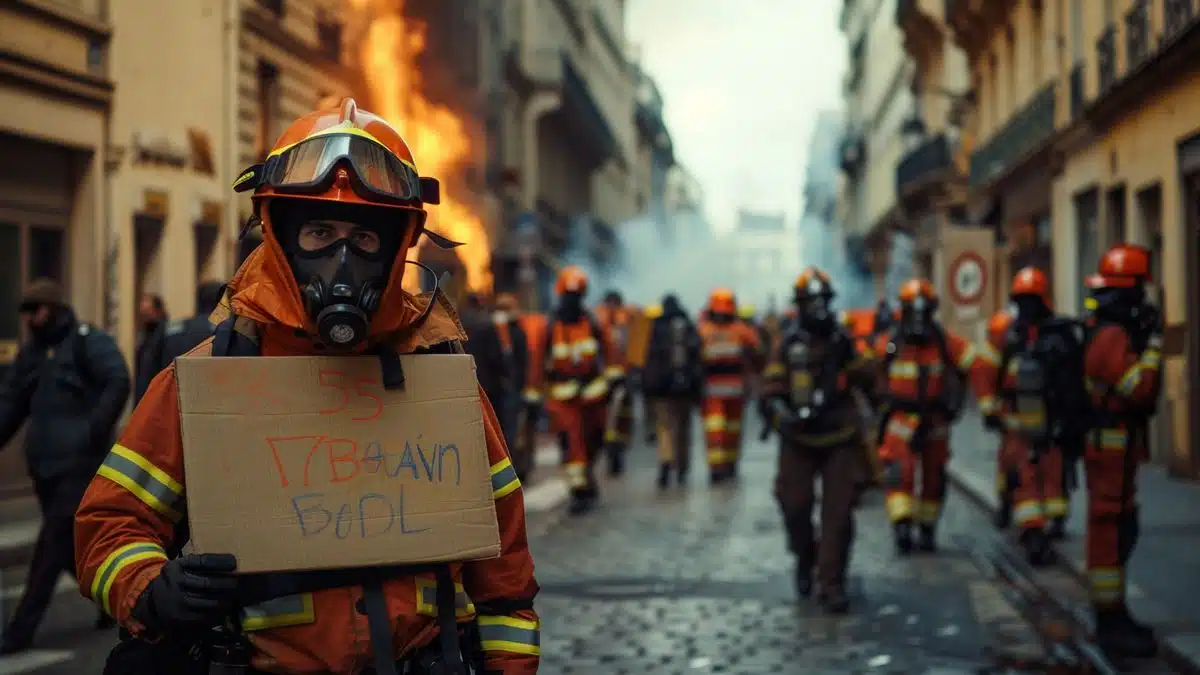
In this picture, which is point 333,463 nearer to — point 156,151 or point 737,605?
point 737,605

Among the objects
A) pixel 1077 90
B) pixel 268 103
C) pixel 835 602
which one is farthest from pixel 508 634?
pixel 1077 90

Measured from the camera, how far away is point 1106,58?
20688 millimetres

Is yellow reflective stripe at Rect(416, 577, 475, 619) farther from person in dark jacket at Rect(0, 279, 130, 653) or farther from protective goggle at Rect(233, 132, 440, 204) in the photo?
person in dark jacket at Rect(0, 279, 130, 653)

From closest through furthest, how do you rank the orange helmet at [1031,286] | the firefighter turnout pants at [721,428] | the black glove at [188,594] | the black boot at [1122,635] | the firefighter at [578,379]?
1. the black glove at [188,594]
2. the black boot at [1122,635]
3. the orange helmet at [1031,286]
4. the firefighter at [578,379]
5. the firefighter turnout pants at [721,428]

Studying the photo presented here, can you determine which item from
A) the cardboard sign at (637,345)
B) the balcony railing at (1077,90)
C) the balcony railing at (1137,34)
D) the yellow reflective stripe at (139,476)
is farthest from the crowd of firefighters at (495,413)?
the balcony railing at (1077,90)

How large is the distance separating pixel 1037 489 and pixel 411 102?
1816cm

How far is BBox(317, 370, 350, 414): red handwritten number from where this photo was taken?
2.94 m

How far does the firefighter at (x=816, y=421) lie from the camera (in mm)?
9406

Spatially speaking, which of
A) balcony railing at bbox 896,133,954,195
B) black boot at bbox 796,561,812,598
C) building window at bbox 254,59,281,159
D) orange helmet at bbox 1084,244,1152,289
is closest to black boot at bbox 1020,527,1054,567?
black boot at bbox 796,561,812,598

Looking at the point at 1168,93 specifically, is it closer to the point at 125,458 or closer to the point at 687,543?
the point at 687,543

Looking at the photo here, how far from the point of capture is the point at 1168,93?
17391 mm

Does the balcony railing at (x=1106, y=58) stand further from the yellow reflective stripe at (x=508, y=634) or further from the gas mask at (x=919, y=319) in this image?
the yellow reflective stripe at (x=508, y=634)

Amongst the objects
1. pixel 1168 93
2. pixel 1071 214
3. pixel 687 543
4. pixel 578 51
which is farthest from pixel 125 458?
pixel 578 51

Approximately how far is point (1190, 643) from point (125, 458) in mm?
5849
